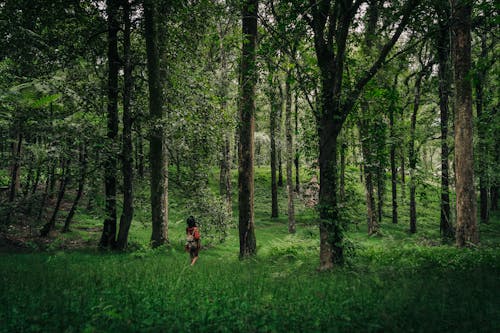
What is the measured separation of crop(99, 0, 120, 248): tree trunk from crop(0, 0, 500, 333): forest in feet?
0.19

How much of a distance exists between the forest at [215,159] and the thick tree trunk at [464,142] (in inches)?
2.0

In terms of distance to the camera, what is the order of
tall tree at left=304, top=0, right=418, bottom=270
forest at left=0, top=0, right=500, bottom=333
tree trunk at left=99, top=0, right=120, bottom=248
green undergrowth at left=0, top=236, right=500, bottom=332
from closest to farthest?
green undergrowth at left=0, top=236, right=500, bottom=332 < forest at left=0, top=0, right=500, bottom=333 < tall tree at left=304, top=0, right=418, bottom=270 < tree trunk at left=99, top=0, right=120, bottom=248

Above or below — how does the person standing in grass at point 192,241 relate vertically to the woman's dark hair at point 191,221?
below

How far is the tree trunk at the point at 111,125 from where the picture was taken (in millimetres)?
11422

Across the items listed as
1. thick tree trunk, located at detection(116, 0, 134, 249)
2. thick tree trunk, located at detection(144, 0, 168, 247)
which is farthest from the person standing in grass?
thick tree trunk, located at detection(116, 0, 134, 249)

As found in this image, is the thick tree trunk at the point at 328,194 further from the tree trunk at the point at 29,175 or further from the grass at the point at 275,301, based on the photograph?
the tree trunk at the point at 29,175

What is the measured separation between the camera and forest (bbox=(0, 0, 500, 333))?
14.5 feet

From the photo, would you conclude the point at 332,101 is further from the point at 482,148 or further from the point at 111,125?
the point at 482,148

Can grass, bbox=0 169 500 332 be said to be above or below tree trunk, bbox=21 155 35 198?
below

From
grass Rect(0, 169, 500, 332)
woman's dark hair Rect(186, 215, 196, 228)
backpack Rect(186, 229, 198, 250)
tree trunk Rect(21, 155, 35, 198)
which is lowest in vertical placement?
backpack Rect(186, 229, 198, 250)

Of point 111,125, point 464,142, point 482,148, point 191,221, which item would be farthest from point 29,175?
point 482,148

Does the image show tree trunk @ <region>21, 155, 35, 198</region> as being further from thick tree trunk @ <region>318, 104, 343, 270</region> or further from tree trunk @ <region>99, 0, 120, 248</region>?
thick tree trunk @ <region>318, 104, 343, 270</region>

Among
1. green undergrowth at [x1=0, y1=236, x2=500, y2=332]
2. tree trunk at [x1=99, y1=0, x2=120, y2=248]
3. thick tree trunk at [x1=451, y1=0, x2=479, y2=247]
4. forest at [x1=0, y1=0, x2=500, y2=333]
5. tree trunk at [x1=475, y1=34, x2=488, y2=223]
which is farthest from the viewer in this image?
tree trunk at [x1=475, y1=34, x2=488, y2=223]

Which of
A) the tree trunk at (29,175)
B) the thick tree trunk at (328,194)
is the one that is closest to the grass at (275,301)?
the thick tree trunk at (328,194)
